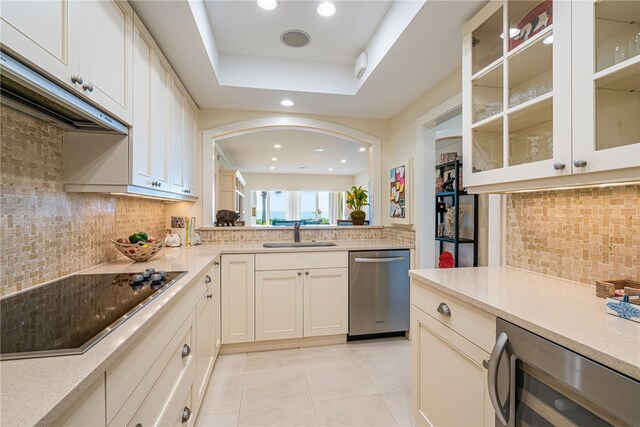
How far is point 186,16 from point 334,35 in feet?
3.53

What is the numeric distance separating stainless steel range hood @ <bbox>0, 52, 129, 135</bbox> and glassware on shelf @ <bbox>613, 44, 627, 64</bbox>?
1859 mm

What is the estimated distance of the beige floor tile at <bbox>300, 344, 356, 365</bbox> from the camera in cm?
240

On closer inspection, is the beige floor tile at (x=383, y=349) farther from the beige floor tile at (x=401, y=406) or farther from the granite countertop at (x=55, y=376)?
the granite countertop at (x=55, y=376)

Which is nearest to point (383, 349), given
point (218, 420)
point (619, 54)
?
point (218, 420)

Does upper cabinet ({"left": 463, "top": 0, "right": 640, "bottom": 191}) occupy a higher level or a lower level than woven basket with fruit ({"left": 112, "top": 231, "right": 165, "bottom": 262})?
higher

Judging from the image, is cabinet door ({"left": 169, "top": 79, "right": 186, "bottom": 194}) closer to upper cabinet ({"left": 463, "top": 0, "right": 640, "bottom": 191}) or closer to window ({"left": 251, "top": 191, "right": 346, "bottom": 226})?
upper cabinet ({"left": 463, "top": 0, "right": 640, "bottom": 191})

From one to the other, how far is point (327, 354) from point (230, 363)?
82 cm

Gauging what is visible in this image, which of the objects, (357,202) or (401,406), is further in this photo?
(357,202)

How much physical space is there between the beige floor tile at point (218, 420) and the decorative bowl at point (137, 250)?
1.03 m

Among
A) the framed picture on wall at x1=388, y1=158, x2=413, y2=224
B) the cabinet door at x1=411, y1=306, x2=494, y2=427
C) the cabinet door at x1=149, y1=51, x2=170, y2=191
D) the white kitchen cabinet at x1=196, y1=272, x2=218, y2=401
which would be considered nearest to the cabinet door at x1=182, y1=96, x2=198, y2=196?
the cabinet door at x1=149, y1=51, x2=170, y2=191

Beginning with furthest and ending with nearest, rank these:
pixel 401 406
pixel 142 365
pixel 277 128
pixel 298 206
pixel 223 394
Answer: pixel 298 206 < pixel 277 128 < pixel 223 394 < pixel 401 406 < pixel 142 365

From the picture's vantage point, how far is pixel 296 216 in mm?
10656

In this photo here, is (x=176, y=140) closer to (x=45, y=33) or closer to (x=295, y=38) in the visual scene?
(x=295, y=38)

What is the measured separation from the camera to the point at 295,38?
87.4 inches
